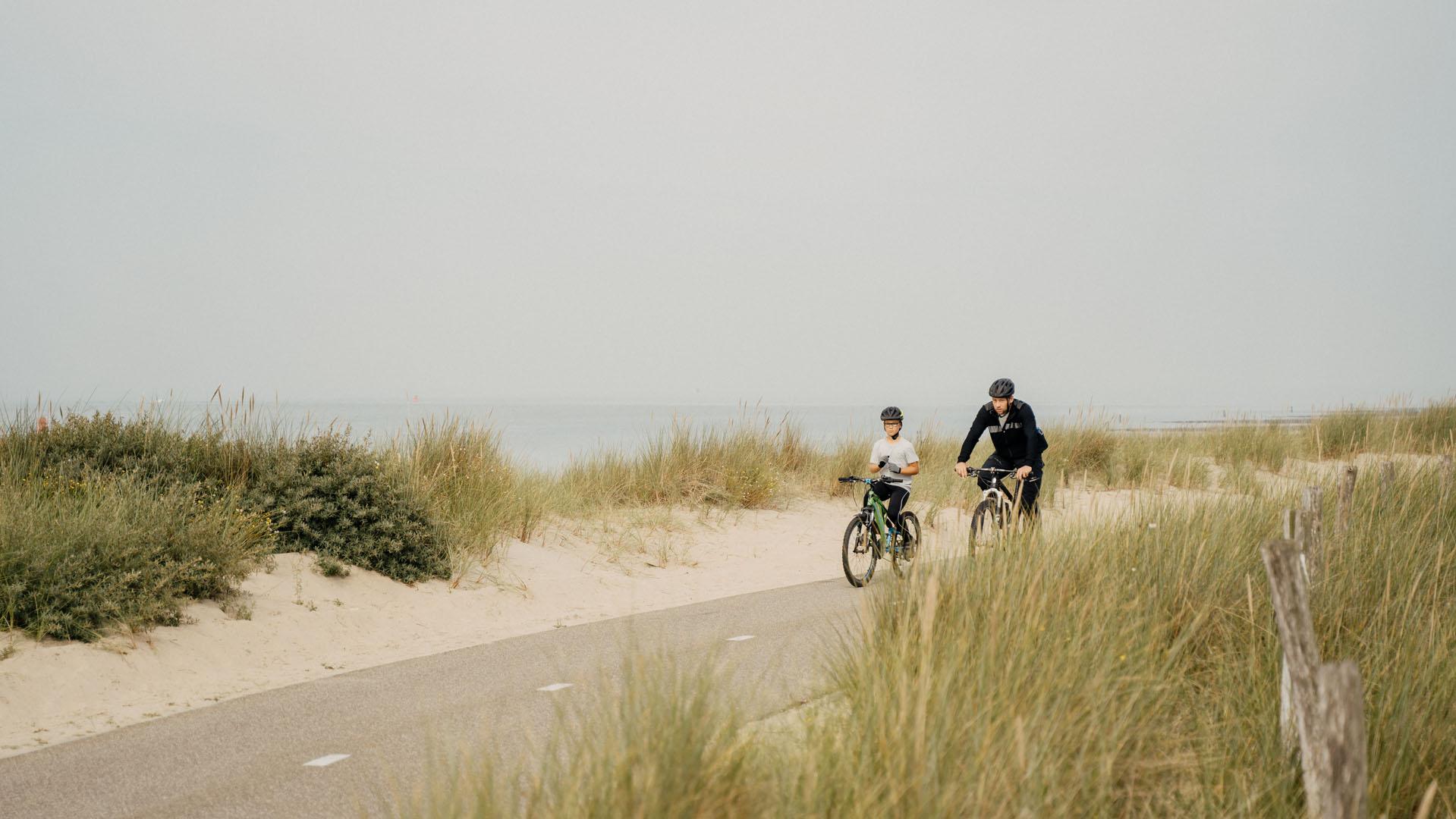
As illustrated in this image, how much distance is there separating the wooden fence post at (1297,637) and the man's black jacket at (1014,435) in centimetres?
629

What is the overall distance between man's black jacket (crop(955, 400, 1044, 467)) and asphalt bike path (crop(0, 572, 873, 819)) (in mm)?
2865

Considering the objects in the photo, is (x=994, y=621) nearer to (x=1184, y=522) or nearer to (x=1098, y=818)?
(x=1098, y=818)

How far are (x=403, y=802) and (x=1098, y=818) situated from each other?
2890 mm

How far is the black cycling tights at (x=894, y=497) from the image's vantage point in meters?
10.7

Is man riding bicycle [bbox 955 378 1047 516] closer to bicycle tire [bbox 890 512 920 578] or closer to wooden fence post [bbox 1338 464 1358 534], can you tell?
bicycle tire [bbox 890 512 920 578]

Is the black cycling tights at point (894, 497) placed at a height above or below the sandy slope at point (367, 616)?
above

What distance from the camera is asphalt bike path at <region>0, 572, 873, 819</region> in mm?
4684

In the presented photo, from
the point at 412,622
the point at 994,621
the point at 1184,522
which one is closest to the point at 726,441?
the point at 412,622

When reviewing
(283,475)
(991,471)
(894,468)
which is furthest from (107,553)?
(991,471)

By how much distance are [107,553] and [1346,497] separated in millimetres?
10114

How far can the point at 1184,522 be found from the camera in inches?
279

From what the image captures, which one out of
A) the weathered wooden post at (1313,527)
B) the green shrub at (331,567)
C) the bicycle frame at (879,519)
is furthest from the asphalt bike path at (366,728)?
the weathered wooden post at (1313,527)

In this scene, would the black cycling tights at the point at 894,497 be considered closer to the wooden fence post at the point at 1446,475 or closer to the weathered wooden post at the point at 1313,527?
the weathered wooden post at the point at 1313,527

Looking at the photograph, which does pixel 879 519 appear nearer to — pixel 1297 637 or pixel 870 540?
pixel 870 540
